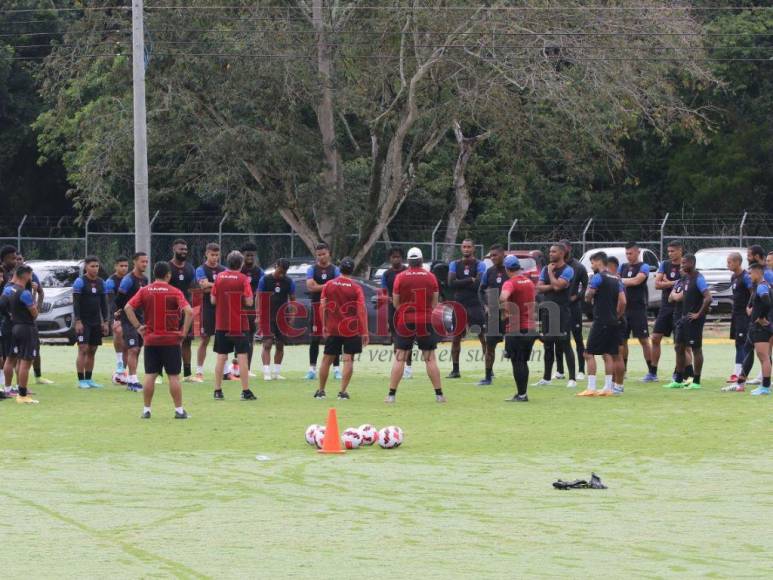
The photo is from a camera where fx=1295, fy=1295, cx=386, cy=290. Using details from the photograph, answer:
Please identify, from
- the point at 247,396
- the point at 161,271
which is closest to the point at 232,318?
the point at 247,396

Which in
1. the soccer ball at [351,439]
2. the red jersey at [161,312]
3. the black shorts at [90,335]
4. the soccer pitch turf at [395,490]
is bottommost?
the soccer pitch turf at [395,490]

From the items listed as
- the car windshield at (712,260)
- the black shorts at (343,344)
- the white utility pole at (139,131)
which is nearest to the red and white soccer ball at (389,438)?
the black shorts at (343,344)

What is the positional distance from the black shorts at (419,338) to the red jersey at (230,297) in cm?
216

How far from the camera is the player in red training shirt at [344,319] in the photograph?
55.3 ft

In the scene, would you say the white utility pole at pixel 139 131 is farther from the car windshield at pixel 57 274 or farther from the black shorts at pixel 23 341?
the black shorts at pixel 23 341

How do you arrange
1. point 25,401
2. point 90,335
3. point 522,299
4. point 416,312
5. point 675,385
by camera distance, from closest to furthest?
point 416,312
point 522,299
point 25,401
point 90,335
point 675,385

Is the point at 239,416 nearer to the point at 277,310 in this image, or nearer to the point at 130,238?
the point at 277,310

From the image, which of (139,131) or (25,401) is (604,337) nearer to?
(25,401)

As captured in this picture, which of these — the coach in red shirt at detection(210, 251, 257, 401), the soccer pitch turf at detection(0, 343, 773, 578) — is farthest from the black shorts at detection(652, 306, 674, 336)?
the coach in red shirt at detection(210, 251, 257, 401)

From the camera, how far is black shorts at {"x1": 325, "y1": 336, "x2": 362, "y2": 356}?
1706cm

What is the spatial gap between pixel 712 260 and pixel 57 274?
16685 millimetres

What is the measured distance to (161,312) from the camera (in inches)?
588

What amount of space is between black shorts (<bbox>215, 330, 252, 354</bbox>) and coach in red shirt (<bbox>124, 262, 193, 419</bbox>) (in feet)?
7.93

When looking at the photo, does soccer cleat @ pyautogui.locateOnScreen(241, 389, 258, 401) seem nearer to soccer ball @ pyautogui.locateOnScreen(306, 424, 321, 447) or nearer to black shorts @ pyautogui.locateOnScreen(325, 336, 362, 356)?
black shorts @ pyautogui.locateOnScreen(325, 336, 362, 356)
